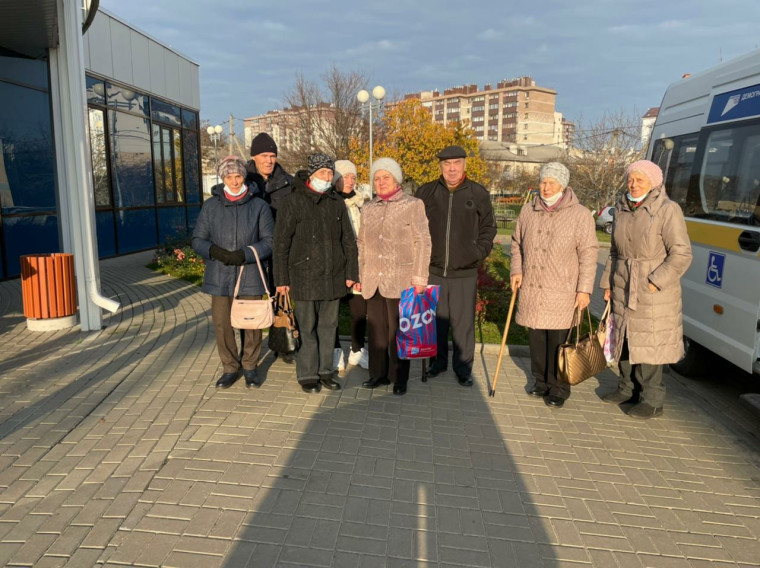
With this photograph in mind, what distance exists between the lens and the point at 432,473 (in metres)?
3.59

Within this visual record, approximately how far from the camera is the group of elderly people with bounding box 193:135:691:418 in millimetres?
4352

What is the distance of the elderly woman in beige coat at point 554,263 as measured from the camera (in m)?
4.45

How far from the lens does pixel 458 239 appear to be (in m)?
5.05

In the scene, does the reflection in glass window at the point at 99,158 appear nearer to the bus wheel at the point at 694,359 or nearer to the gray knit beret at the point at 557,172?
the gray knit beret at the point at 557,172

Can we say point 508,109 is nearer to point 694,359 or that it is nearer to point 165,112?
point 165,112

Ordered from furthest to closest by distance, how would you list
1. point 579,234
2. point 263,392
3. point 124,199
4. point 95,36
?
point 124,199
point 95,36
point 263,392
point 579,234

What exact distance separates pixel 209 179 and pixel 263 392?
146 feet

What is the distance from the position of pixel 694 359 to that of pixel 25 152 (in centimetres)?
1140

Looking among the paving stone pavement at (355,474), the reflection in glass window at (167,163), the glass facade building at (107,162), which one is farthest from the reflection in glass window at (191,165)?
the paving stone pavement at (355,474)

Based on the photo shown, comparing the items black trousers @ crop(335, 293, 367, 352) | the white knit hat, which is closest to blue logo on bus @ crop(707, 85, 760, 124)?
the white knit hat

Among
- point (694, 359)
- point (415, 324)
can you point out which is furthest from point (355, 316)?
point (694, 359)

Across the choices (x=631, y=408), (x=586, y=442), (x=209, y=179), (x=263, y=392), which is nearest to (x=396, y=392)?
(x=263, y=392)

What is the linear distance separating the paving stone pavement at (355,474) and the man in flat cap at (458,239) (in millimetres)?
536

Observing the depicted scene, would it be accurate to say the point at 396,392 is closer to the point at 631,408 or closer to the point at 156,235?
the point at 631,408
